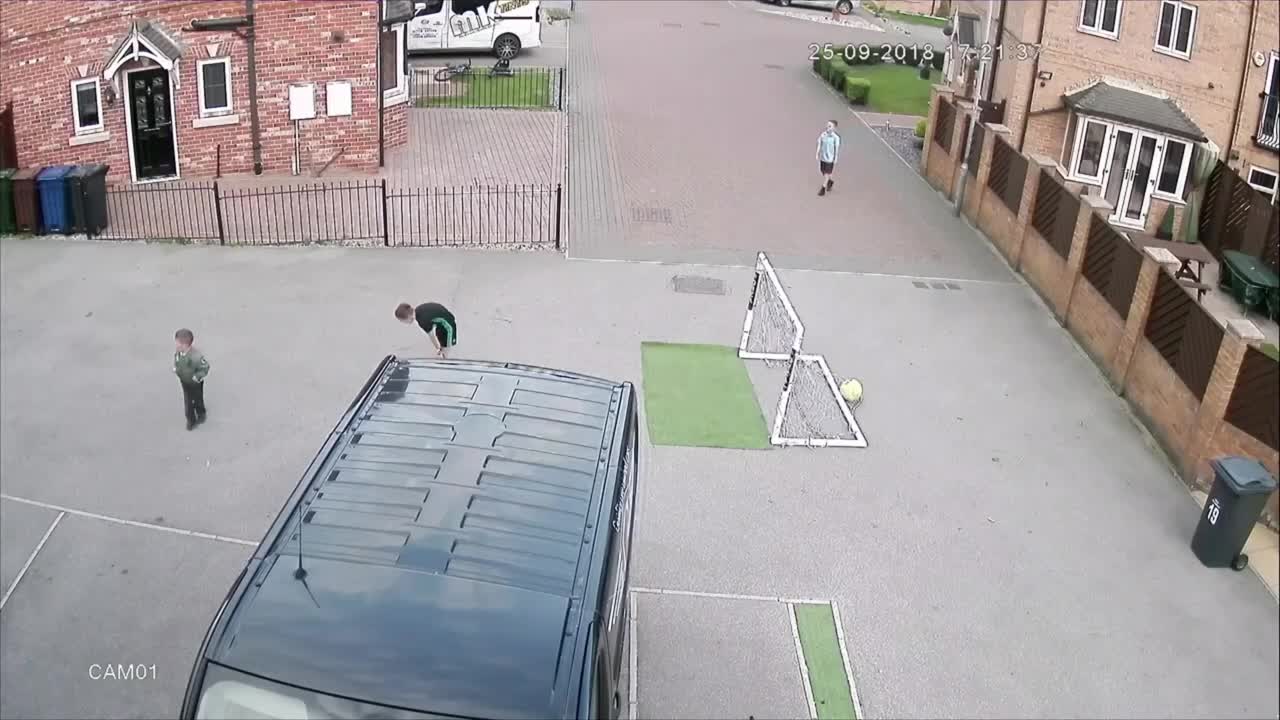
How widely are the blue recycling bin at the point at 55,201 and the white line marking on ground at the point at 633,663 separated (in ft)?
40.4

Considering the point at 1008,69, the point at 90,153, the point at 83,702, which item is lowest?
the point at 83,702

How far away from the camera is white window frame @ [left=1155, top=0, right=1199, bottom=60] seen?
2169cm

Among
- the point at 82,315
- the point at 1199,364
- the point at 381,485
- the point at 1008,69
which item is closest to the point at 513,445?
the point at 381,485

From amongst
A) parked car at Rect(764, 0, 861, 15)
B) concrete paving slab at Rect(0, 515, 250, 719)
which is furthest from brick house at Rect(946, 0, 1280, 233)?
parked car at Rect(764, 0, 861, 15)

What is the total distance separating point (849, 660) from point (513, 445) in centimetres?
342

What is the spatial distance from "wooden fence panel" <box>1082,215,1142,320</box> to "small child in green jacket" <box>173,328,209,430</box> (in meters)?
10.3

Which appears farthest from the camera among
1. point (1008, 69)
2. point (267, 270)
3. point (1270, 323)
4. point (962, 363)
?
point (1008, 69)

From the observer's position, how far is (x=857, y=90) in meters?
30.2

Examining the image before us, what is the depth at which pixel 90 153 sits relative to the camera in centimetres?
1980

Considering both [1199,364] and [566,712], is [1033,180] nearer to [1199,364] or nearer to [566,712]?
[1199,364]

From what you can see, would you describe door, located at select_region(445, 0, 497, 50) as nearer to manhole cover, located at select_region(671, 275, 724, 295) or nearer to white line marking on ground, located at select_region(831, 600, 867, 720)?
manhole cover, located at select_region(671, 275, 724, 295)

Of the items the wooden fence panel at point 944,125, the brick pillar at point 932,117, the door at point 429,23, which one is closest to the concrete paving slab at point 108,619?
the wooden fence panel at point 944,125

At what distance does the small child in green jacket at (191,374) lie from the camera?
37.2 feet

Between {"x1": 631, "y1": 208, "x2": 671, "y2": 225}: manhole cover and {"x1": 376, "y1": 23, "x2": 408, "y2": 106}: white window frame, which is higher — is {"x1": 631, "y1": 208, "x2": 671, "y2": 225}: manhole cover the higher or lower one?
the lower one
